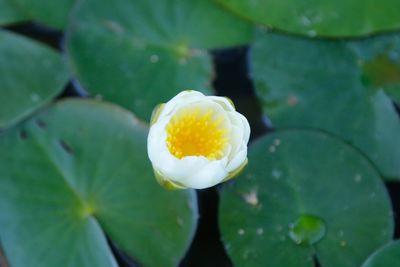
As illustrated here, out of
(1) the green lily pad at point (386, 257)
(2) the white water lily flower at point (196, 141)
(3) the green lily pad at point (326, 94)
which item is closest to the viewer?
(2) the white water lily flower at point (196, 141)

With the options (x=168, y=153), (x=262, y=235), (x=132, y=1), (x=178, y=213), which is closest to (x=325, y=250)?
(x=262, y=235)

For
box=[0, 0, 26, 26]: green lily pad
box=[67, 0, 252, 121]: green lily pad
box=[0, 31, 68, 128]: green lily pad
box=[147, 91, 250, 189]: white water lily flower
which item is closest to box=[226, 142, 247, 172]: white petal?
box=[147, 91, 250, 189]: white water lily flower

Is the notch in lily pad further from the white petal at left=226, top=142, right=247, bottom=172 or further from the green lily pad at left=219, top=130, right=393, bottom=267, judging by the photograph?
the white petal at left=226, top=142, right=247, bottom=172

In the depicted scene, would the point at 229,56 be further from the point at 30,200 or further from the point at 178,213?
the point at 30,200

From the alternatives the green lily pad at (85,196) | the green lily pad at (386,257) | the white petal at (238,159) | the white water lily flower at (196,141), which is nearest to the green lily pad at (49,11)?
the green lily pad at (85,196)

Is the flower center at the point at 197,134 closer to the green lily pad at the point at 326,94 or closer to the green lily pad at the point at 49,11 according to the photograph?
the green lily pad at the point at 326,94
